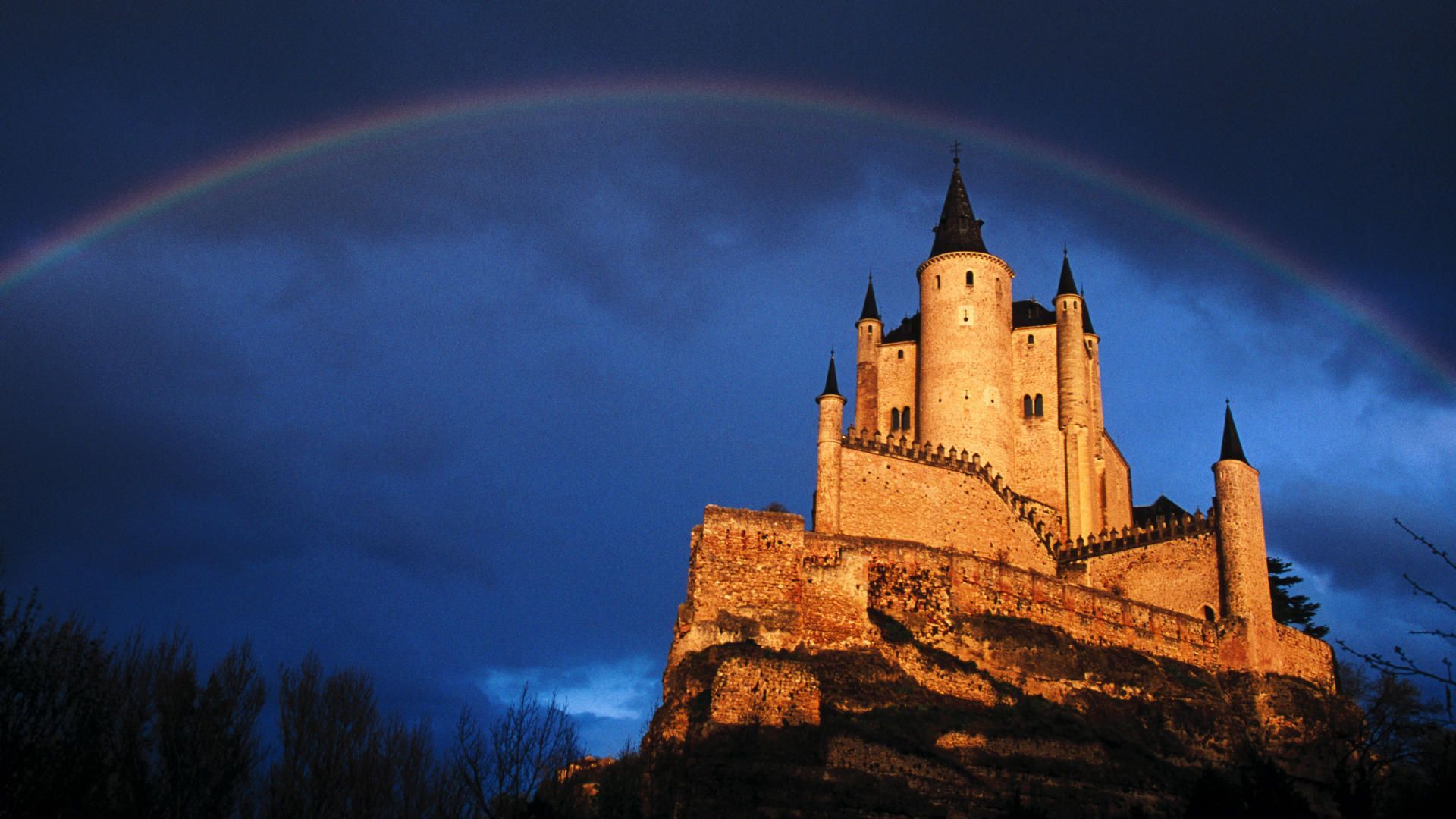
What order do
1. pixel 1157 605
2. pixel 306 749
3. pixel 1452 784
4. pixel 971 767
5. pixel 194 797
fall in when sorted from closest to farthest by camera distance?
pixel 1452 784, pixel 194 797, pixel 306 749, pixel 971 767, pixel 1157 605

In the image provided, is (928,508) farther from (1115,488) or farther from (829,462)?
(1115,488)

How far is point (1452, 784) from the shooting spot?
19.7 meters

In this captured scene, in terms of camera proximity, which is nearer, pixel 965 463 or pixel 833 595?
pixel 833 595

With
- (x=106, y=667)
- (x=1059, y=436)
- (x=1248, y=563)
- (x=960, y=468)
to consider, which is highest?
(x=1059, y=436)

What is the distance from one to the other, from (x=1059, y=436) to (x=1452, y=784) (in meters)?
59.5

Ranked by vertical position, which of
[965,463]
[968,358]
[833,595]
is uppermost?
[968,358]

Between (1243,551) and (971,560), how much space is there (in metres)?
16.9

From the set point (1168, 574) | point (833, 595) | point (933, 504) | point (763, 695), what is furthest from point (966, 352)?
point (763, 695)

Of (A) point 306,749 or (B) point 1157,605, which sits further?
(B) point 1157,605

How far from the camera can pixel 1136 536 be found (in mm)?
70125

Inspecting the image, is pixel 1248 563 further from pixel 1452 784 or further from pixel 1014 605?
pixel 1452 784

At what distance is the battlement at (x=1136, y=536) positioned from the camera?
68250 millimetres

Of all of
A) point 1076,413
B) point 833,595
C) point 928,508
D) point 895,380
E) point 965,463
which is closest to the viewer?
point 833,595

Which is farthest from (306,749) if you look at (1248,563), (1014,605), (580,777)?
(1248,563)
